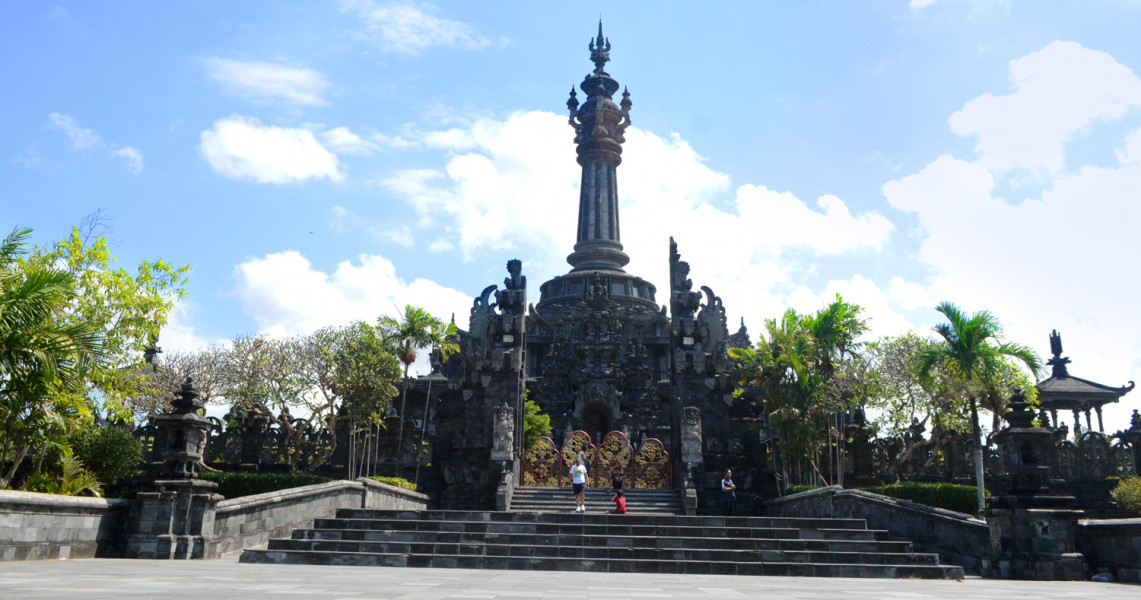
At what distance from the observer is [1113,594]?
10.2 m

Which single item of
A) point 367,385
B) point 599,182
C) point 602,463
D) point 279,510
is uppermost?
point 599,182

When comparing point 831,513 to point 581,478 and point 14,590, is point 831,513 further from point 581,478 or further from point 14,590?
point 14,590

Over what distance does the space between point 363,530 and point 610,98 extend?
46.8 m

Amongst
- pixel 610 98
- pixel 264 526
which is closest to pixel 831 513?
pixel 264 526

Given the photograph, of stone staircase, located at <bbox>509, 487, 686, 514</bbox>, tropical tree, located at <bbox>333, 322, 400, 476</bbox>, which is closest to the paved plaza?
stone staircase, located at <bbox>509, 487, 686, 514</bbox>

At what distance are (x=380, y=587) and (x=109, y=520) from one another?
28.0ft

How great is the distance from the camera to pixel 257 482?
74.7 feet

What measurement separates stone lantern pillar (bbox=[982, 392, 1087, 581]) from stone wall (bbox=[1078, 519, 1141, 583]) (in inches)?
10.2

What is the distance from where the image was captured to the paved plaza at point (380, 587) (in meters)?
7.25

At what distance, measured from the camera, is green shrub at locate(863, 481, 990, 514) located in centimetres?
1906

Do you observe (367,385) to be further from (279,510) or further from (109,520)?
(109,520)

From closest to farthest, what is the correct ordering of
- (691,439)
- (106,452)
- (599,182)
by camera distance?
(106,452), (691,439), (599,182)

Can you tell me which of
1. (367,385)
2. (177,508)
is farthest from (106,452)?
(367,385)

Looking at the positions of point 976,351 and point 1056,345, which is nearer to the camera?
point 976,351
